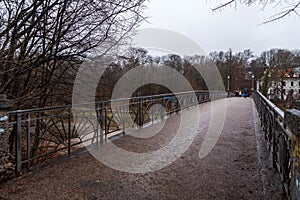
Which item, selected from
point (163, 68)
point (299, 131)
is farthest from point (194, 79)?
point (299, 131)

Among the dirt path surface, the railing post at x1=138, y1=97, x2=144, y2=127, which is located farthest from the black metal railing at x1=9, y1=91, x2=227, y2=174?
the dirt path surface

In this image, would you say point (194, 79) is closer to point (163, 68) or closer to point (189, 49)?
point (189, 49)

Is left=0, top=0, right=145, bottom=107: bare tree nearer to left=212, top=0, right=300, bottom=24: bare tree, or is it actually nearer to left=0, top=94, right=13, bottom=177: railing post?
left=0, top=94, right=13, bottom=177: railing post

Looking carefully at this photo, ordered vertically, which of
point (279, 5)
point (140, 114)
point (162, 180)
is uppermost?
point (279, 5)

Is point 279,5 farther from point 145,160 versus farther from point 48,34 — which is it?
point 48,34

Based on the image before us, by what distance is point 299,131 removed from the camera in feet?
4.64

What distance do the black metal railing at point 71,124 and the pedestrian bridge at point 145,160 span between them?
0.02m

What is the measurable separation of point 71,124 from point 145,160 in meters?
1.48

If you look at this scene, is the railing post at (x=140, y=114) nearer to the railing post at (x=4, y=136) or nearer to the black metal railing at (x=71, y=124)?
the black metal railing at (x=71, y=124)

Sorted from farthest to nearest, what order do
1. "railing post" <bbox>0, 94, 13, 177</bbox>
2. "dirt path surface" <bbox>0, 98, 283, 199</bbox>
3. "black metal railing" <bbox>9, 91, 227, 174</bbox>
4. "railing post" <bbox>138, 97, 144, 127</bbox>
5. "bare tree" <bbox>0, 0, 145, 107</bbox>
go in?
"railing post" <bbox>138, 97, 144, 127</bbox>, "bare tree" <bbox>0, 0, 145, 107</bbox>, "black metal railing" <bbox>9, 91, 227, 174</bbox>, "railing post" <bbox>0, 94, 13, 177</bbox>, "dirt path surface" <bbox>0, 98, 283, 199</bbox>

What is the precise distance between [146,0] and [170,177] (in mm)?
2808

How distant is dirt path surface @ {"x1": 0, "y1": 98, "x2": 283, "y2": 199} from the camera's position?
2.33m

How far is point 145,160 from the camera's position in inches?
133

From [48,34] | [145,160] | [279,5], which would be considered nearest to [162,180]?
[145,160]
